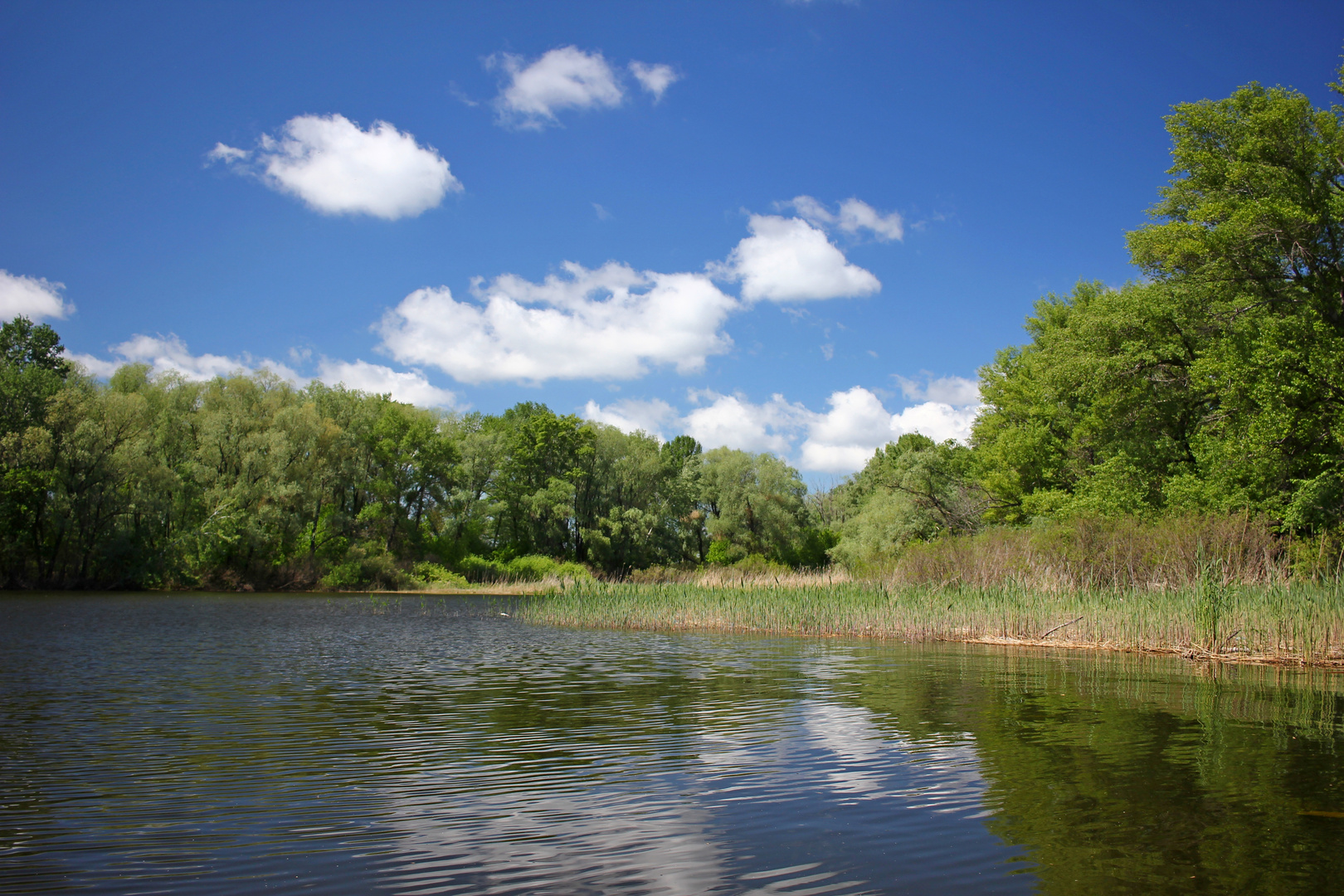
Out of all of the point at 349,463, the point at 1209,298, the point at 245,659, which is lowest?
the point at 245,659

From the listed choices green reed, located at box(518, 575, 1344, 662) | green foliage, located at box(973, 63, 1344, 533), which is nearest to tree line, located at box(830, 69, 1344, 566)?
green foliage, located at box(973, 63, 1344, 533)

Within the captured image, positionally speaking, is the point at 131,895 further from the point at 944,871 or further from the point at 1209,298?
the point at 1209,298

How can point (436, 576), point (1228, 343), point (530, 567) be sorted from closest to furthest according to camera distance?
point (1228, 343) → point (436, 576) → point (530, 567)

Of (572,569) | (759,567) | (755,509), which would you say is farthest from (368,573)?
(755,509)

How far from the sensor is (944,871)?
505 centimetres

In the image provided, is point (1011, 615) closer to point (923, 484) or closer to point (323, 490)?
point (923, 484)

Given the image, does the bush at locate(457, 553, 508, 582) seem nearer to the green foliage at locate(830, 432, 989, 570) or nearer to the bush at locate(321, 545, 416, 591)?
the bush at locate(321, 545, 416, 591)

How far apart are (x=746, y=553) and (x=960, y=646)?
46.6 meters

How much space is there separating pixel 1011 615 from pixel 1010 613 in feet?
0.17

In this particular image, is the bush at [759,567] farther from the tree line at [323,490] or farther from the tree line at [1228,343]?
the tree line at [323,490]

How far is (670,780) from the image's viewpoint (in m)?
7.38

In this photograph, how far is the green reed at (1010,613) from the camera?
16000 mm

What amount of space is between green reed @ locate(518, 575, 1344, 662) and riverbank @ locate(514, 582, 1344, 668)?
0.02 m

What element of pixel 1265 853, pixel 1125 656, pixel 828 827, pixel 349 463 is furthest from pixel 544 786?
pixel 349 463
